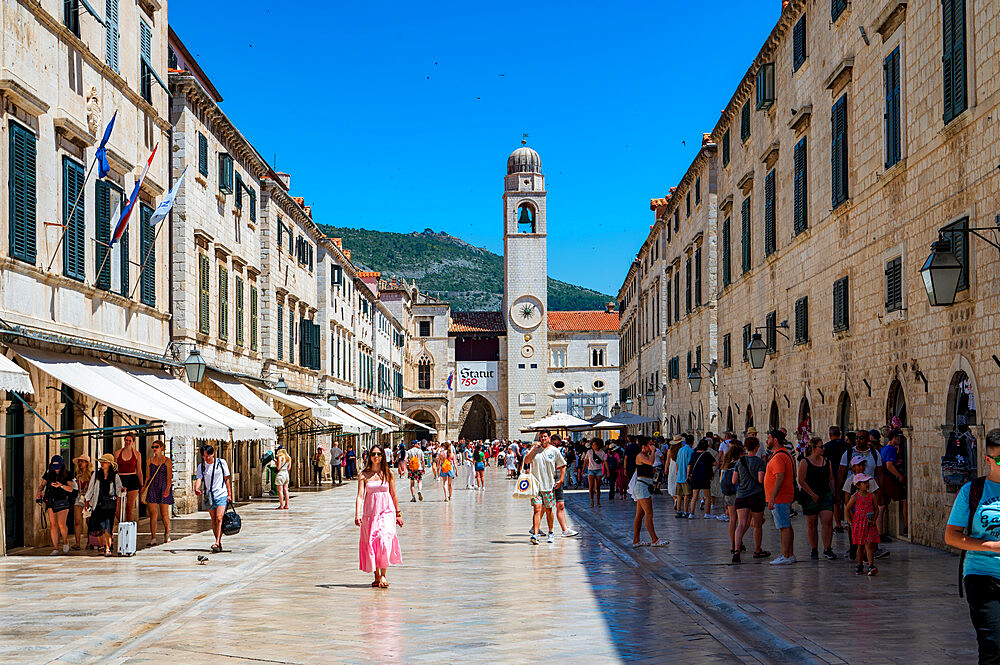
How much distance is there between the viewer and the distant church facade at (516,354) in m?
91.5

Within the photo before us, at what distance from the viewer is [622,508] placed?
27.1m

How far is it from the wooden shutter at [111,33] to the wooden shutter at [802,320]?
1392 centimetres

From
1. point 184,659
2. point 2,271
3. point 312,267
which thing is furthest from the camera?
point 312,267

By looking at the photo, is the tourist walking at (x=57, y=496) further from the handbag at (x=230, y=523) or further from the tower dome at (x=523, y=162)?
the tower dome at (x=523, y=162)

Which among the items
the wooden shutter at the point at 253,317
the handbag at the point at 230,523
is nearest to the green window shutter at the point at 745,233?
the wooden shutter at the point at 253,317

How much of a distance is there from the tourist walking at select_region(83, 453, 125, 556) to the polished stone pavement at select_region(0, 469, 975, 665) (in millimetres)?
704

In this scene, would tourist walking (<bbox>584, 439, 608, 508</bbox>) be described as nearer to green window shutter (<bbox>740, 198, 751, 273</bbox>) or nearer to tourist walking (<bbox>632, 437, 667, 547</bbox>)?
green window shutter (<bbox>740, 198, 751, 273</bbox>)

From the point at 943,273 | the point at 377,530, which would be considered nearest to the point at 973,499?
the point at 943,273

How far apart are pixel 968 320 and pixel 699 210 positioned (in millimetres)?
21548

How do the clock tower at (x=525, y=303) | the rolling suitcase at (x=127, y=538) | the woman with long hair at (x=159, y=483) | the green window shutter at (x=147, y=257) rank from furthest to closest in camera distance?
1. the clock tower at (x=525, y=303)
2. the green window shutter at (x=147, y=257)
3. the woman with long hair at (x=159, y=483)
4. the rolling suitcase at (x=127, y=538)

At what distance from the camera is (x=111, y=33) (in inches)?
781

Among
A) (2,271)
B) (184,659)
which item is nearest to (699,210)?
(2,271)

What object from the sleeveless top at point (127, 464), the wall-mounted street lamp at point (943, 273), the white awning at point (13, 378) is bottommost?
the sleeveless top at point (127, 464)

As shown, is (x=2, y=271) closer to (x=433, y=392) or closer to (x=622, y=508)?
(x=622, y=508)
